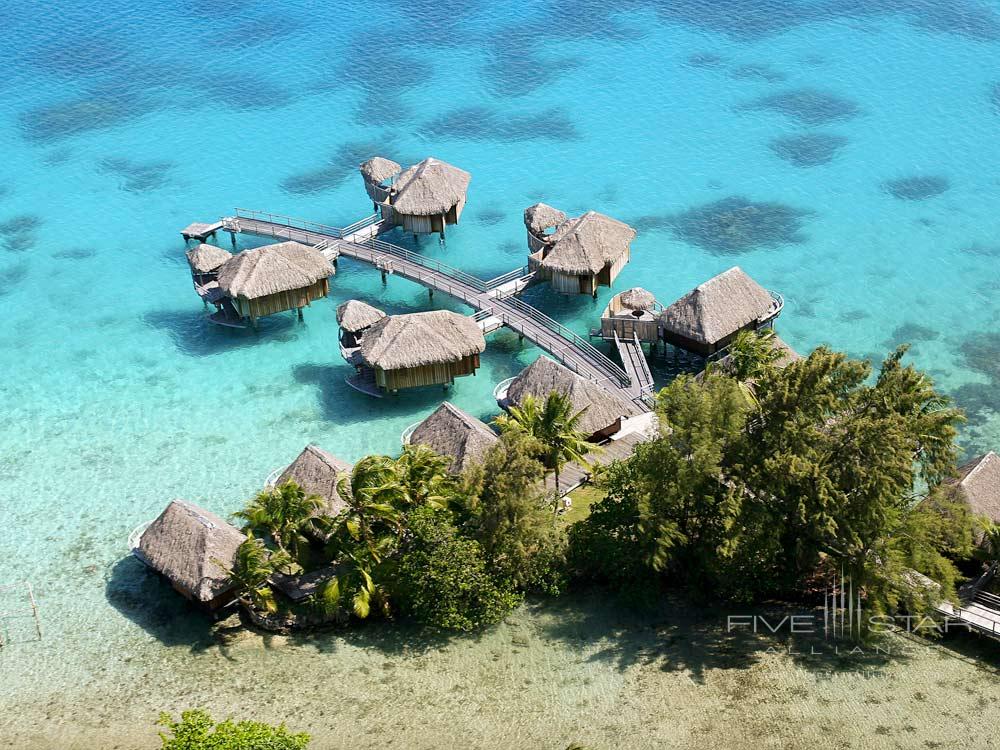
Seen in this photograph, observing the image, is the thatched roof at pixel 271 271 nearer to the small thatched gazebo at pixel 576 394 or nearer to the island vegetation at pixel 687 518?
the small thatched gazebo at pixel 576 394

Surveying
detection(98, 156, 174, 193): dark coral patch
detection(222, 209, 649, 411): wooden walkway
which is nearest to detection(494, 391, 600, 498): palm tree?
detection(222, 209, 649, 411): wooden walkway

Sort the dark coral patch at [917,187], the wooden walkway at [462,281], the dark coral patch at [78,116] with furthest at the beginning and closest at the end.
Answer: the dark coral patch at [78,116] < the dark coral patch at [917,187] < the wooden walkway at [462,281]

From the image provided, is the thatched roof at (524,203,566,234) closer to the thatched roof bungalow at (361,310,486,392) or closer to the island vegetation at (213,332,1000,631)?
the thatched roof bungalow at (361,310,486,392)

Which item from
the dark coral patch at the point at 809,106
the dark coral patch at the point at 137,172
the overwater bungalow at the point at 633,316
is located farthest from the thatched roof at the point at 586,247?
the dark coral patch at the point at 137,172

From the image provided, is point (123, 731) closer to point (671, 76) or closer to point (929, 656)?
point (929, 656)

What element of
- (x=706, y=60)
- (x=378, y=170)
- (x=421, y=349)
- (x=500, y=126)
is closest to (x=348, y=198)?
(x=378, y=170)

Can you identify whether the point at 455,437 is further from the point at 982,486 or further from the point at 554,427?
the point at 982,486
